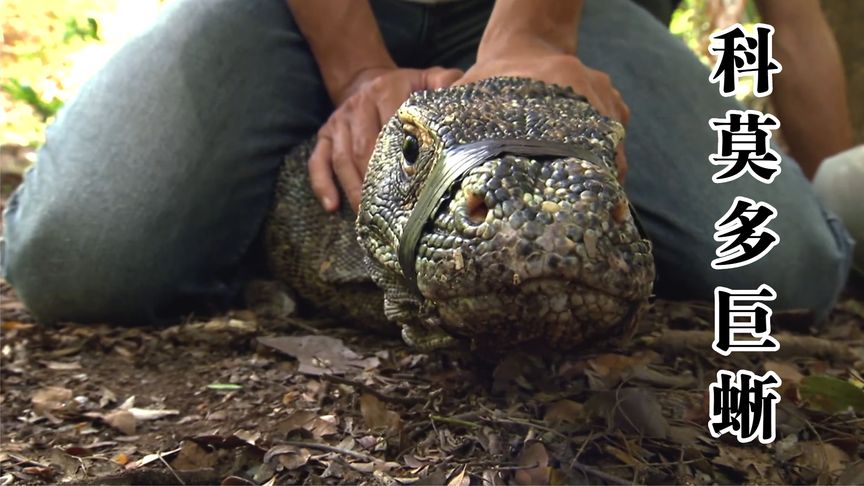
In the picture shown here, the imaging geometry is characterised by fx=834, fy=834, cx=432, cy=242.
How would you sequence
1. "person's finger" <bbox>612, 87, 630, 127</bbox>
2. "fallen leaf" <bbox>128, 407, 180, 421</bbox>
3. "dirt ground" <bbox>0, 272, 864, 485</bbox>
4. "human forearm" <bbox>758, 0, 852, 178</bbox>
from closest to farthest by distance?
"dirt ground" <bbox>0, 272, 864, 485</bbox> < "fallen leaf" <bbox>128, 407, 180, 421</bbox> < "person's finger" <bbox>612, 87, 630, 127</bbox> < "human forearm" <bbox>758, 0, 852, 178</bbox>

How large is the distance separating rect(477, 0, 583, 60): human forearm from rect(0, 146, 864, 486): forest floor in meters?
0.92

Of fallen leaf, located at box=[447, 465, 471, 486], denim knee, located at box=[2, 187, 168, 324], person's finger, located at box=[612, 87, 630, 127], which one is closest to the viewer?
fallen leaf, located at box=[447, 465, 471, 486]

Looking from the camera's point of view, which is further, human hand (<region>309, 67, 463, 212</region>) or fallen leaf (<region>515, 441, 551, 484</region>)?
human hand (<region>309, 67, 463, 212</region>)

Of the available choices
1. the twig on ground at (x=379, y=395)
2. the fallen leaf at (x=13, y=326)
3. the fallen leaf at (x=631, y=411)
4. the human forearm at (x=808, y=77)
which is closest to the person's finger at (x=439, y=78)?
the twig on ground at (x=379, y=395)

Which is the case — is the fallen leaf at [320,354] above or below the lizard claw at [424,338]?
below

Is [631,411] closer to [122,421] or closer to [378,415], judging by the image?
[378,415]

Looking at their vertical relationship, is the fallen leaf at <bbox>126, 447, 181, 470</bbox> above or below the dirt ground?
below

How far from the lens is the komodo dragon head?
4.61ft

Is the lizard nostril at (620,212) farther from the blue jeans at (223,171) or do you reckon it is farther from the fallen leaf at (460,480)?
the blue jeans at (223,171)

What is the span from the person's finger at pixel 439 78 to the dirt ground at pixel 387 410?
0.78 metres

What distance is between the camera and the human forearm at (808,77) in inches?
156

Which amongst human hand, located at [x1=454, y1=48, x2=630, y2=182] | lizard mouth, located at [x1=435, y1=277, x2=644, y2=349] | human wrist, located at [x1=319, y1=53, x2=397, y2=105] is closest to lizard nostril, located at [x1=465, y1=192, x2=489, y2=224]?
lizard mouth, located at [x1=435, y1=277, x2=644, y2=349]

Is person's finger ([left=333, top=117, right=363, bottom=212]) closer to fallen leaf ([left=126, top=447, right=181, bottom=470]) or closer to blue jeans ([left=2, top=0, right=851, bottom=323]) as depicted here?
A: blue jeans ([left=2, top=0, right=851, bottom=323])

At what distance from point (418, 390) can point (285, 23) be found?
1640 millimetres
